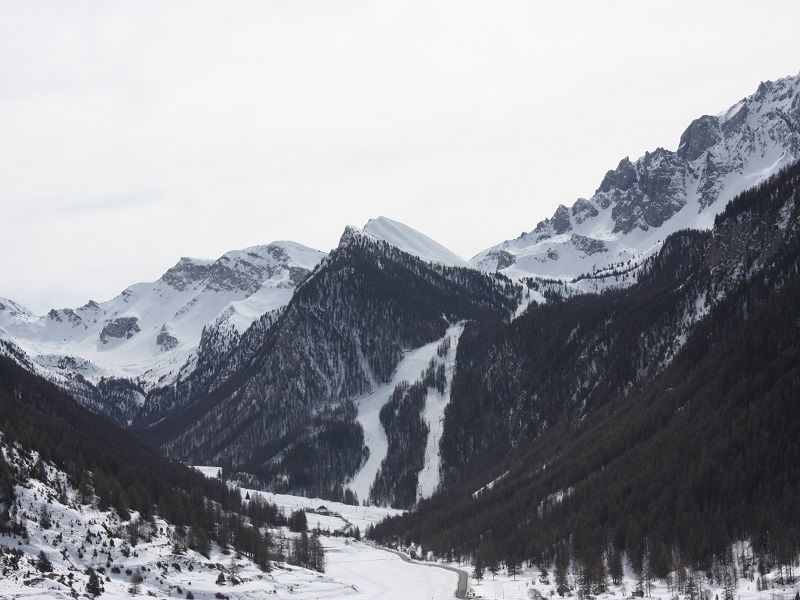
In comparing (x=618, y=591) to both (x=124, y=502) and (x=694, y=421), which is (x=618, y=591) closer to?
(x=694, y=421)

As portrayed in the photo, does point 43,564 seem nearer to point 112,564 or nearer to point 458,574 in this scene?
point 112,564

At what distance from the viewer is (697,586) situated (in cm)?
11556

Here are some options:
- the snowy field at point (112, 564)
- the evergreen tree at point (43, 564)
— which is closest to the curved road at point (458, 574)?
the snowy field at point (112, 564)

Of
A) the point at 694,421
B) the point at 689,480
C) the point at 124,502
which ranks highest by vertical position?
the point at 694,421

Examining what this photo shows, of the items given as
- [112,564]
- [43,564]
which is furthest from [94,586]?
[112,564]

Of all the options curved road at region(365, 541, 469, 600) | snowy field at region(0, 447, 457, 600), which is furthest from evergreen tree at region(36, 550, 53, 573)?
curved road at region(365, 541, 469, 600)

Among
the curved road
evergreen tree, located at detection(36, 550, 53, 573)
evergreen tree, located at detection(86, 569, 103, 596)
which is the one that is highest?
the curved road

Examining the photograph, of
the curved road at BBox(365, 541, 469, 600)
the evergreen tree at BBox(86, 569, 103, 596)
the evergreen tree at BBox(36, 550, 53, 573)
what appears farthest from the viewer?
the curved road at BBox(365, 541, 469, 600)

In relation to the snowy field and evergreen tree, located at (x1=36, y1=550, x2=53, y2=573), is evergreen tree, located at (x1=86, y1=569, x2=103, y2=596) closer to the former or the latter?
the snowy field

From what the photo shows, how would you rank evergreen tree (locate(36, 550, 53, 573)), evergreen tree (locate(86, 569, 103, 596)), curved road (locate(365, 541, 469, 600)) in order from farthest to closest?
curved road (locate(365, 541, 469, 600)), evergreen tree (locate(36, 550, 53, 573)), evergreen tree (locate(86, 569, 103, 596))

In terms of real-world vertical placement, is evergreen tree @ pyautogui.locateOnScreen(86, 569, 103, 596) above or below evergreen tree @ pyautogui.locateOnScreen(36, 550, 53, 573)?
below

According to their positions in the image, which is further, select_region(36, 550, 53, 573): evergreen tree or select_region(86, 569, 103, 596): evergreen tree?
select_region(36, 550, 53, 573): evergreen tree

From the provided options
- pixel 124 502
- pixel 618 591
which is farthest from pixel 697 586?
pixel 124 502

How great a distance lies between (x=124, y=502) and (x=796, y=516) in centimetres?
9232
